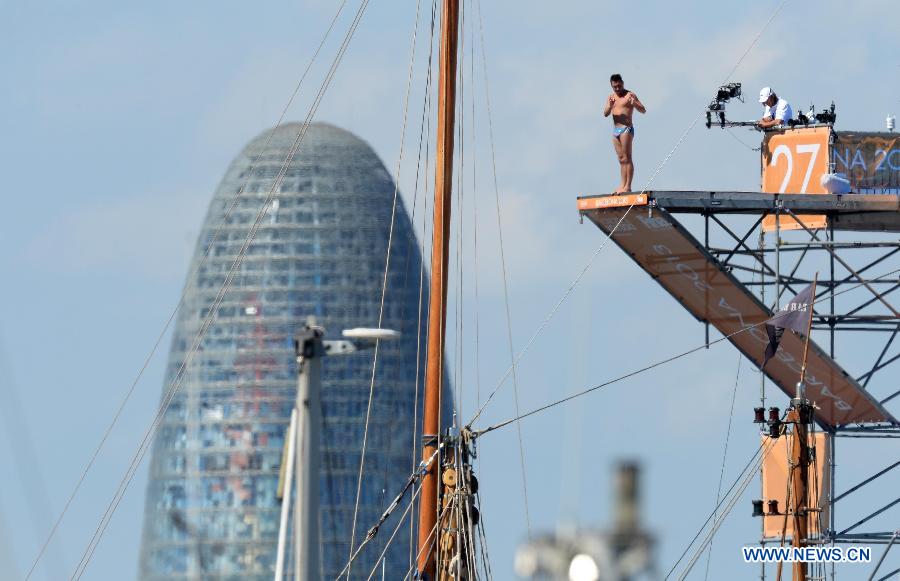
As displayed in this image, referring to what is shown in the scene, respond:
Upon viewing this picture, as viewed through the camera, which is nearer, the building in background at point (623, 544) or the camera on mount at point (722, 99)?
the building in background at point (623, 544)

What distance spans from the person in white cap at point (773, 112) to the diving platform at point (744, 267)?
182cm

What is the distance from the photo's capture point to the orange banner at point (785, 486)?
1871 inches

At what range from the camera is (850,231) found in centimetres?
4922

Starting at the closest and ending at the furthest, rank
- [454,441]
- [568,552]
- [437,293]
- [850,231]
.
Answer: [568,552] < [454,441] < [437,293] < [850,231]

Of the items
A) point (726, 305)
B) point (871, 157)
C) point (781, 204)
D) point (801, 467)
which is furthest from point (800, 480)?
point (871, 157)

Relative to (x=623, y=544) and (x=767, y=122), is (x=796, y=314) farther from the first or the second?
(x=623, y=544)

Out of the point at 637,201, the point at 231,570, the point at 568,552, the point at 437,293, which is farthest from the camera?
the point at 231,570

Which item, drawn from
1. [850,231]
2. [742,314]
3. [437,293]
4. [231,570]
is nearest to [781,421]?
[742,314]

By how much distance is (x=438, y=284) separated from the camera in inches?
1521

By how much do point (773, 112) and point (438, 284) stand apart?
11.5 meters

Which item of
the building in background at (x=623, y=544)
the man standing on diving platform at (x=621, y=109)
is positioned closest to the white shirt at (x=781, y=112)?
the man standing on diving platform at (x=621, y=109)

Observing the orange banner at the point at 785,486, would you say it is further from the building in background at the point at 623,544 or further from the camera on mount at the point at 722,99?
the building in background at the point at 623,544

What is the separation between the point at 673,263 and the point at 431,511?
10914 mm

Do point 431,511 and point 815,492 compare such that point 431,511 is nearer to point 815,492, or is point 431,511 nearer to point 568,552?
point 815,492
